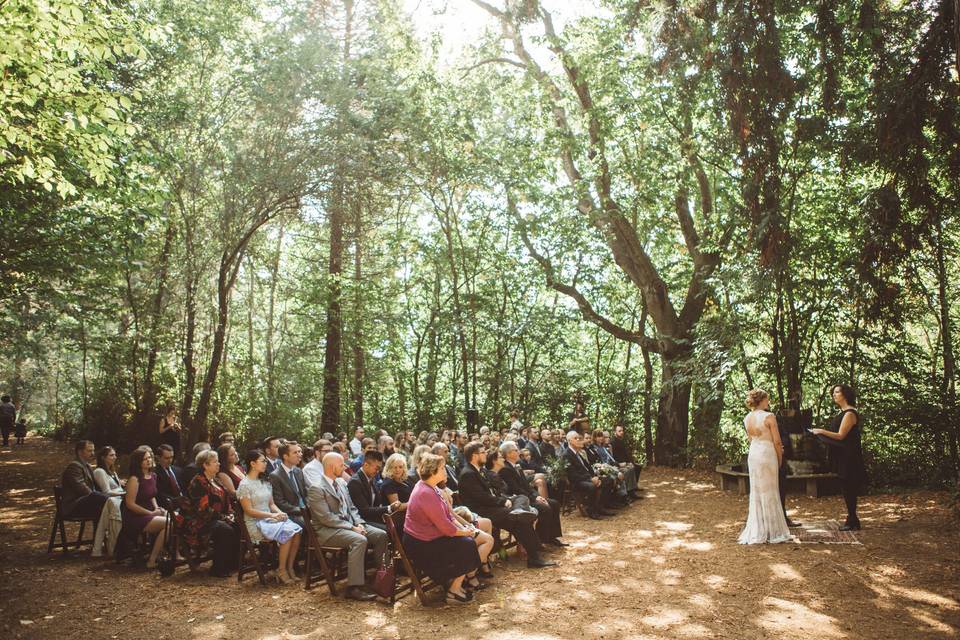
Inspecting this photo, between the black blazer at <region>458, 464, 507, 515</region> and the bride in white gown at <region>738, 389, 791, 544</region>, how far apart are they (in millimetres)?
2956

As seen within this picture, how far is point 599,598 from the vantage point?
546 cm

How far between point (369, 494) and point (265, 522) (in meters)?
1.02

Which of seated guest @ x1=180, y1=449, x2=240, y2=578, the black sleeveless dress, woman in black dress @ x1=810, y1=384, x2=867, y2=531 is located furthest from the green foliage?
seated guest @ x1=180, y1=449, x2=240, y2=578

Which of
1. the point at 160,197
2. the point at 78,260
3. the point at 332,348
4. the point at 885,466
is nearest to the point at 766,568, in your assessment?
the point at 885,466

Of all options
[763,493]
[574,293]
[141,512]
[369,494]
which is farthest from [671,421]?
[141,512]

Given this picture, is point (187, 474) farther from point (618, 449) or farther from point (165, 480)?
point (618, 449)

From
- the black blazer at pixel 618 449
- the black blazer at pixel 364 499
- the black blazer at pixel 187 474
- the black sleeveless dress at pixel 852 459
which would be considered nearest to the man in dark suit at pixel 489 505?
the black blazer at pixel 364 499

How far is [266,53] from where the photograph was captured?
43.3 feet

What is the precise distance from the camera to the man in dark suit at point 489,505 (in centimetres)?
665

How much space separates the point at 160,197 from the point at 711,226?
9.93 m

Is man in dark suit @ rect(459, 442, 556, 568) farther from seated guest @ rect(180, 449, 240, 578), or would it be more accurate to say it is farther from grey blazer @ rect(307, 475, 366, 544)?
seated guest @ rect(180, 449, 240, 578)

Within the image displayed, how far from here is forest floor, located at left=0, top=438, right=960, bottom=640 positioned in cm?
470

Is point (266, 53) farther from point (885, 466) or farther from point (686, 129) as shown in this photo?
point (885, 466)

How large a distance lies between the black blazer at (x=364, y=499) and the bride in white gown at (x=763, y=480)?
4.17 m
